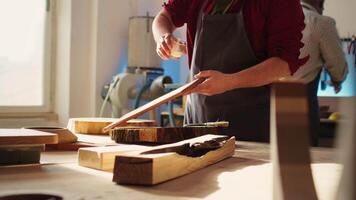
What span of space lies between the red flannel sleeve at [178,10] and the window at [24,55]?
5.76ft

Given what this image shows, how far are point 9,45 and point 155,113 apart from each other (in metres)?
1.16

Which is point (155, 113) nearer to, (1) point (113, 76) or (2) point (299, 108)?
(1) point (113, 76)

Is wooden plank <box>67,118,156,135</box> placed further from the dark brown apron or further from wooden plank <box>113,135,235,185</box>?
wooden plank <box>113,135,235,185</box>

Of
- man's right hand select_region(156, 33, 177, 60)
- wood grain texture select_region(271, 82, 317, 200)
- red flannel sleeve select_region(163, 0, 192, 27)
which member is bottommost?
wood grain texture select_region(271, 82, 317, 200)

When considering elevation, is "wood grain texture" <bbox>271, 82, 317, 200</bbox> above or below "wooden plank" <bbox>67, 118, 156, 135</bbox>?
above

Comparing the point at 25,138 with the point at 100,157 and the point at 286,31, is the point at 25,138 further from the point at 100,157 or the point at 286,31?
the point at 286,31

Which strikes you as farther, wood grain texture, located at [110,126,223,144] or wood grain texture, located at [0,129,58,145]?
wood grain texture, located at [110,126,223,144]

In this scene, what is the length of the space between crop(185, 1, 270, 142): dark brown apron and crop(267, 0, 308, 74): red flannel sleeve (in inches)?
4.1

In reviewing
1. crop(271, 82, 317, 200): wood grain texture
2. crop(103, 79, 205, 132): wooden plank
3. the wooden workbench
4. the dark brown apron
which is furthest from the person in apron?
crop(271, 82, 317, 200): wood grain texture

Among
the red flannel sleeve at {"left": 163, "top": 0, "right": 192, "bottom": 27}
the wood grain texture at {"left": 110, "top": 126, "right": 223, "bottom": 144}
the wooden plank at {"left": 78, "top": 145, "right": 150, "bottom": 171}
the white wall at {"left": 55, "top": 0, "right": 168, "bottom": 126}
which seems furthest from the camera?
the white wall at {"left": 55, "top": 0, "right": 168, "bottom": 126}

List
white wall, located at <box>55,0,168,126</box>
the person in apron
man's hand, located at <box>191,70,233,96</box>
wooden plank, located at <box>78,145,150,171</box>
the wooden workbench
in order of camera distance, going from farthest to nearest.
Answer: white wall, located at <box>55,0,168,126</box>
the person in apron
man's hand, located at <box>191,70,233,96</box>
wooden plank, located at <box>78,145,150,171</box>
the wooden workbench

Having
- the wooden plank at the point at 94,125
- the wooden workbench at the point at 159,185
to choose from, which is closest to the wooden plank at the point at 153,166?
the wooden workbench at the point at 159,185

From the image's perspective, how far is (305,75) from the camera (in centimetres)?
227

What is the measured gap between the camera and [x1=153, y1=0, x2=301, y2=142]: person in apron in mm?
1423
